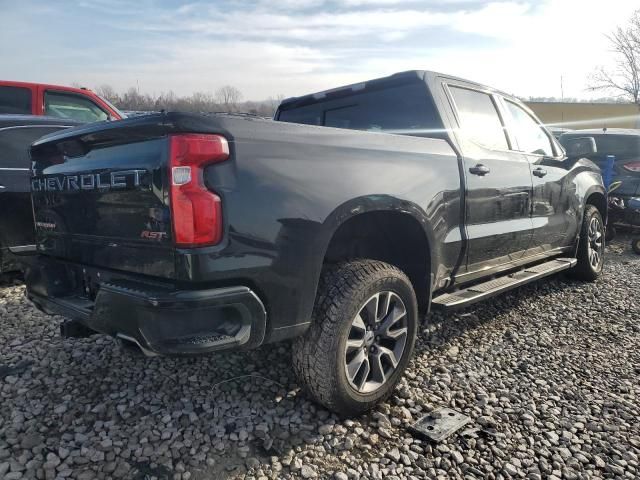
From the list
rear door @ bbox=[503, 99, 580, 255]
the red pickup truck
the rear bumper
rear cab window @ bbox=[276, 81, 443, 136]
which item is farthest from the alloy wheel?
the red pickup truck

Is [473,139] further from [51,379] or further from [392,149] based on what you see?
[51,379]

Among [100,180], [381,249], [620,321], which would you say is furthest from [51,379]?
[620,321]

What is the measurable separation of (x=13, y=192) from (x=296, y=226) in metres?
3.48

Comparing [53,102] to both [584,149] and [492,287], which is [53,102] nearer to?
[492,287]

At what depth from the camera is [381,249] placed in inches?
124

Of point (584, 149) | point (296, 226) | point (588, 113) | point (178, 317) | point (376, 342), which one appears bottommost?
point (376, 342)

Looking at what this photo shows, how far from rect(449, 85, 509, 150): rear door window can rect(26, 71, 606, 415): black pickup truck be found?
0.7 inches

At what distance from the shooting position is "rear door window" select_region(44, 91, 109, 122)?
685 centimetres

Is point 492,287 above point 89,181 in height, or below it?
below

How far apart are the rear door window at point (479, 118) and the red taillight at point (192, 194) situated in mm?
2130

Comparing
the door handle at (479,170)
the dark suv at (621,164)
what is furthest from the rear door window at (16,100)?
the dark suv at (621,164)

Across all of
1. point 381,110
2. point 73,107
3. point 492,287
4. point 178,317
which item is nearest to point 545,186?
point 492,287

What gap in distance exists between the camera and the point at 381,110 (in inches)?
141

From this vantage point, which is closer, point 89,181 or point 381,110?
point 89,181
